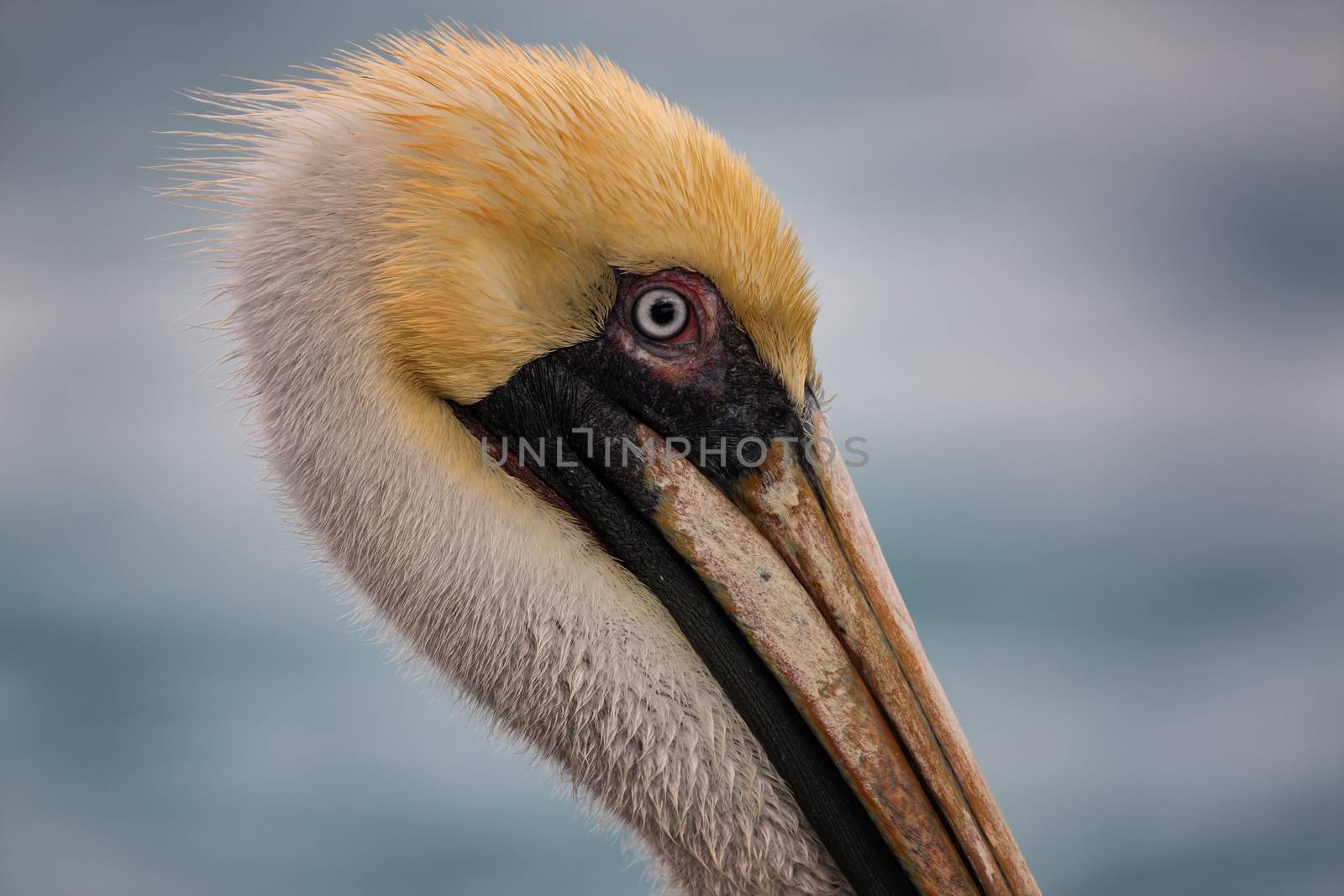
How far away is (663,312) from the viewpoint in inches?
124

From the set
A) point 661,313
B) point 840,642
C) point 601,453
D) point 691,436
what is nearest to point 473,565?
point 601,453

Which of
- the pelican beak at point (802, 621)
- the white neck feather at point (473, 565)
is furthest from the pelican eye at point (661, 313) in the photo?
the white neck feather at point (473, 565)

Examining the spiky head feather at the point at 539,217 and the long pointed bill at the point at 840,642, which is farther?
the long pointed bill at the point at 840,642

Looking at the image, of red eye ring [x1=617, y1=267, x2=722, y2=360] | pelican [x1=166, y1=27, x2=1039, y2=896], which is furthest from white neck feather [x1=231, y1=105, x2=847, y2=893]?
red eye ring [x1=617, y1=267, x2=722, y2=360]

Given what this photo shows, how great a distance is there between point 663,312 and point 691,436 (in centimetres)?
32

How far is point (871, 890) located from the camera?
3.26m

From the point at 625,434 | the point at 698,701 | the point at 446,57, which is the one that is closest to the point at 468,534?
the point at 625,434

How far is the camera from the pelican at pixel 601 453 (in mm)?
3072

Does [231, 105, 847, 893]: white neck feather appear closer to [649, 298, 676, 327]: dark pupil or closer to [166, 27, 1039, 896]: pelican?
[166, 27, 1039, 896]: pelican

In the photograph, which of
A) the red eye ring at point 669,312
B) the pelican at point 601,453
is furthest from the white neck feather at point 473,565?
the red eye ring at point 669,312

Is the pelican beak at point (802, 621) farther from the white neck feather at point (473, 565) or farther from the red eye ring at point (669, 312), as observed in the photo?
the red eye ring at point (669, 312)

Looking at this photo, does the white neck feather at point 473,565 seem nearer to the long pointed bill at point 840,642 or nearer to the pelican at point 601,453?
the pelican at point 601,453

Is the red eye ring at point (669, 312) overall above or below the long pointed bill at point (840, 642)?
above

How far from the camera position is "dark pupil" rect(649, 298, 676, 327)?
3.14 metres
